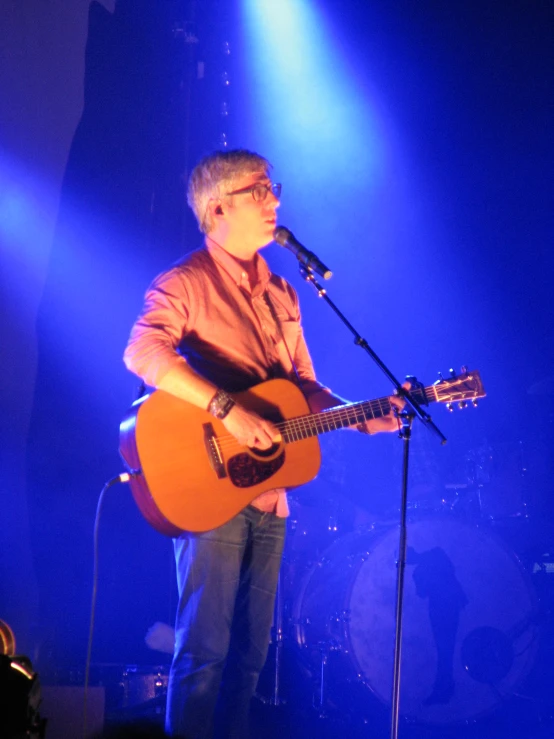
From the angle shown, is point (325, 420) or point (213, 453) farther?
point (325, 420)

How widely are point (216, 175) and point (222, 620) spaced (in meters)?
2.06

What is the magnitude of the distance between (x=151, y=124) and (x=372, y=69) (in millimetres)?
2423

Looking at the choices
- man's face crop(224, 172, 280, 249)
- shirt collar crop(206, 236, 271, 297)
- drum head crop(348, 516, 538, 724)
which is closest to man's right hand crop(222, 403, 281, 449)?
shirt collar crop(206, 236, 271, 297)

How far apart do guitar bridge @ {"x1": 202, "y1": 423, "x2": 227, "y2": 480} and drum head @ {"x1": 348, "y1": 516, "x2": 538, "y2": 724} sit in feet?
7.72

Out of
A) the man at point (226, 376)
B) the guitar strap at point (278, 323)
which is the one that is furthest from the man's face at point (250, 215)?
the guitar strap at point (278, 323)

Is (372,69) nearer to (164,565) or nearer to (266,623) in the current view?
(164,565)

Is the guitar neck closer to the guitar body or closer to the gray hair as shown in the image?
the guitar body

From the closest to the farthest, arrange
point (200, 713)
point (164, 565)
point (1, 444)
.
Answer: point (200, 713), point (1, 444), point (164, 565)

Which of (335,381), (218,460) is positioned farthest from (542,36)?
(218,460)

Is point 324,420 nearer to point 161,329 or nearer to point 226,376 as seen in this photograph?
point 226,376

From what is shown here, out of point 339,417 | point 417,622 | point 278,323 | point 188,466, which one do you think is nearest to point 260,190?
point 278,323

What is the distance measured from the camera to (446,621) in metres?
4.97

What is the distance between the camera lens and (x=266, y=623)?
10.0 feet

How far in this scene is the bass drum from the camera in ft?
15.8
